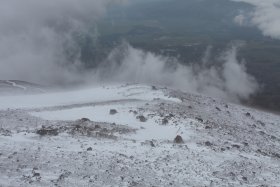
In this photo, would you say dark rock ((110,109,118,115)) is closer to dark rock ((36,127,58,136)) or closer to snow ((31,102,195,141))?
snow ((31,102,195,141))

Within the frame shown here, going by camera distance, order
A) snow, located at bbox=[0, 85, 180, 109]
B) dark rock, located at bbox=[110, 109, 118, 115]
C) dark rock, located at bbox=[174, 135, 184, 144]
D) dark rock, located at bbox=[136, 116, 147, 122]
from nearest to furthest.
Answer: dark rock, located at bbox=[174, 135, 184, 144] → dark rock, located at bbox=[136, 116, 147, 122] → dark rock, located at bbox=[110, 109, 118, 115] → snow, located at bbox=[0, 85, 180, 109]

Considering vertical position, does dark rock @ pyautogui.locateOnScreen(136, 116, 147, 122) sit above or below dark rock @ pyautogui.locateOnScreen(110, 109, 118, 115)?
below

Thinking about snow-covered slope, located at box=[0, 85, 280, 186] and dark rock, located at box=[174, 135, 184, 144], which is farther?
dark rock, located at box=[174, 135, 184, 144]

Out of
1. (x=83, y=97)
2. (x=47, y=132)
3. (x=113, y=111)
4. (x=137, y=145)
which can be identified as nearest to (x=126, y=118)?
(x=113, y=111)

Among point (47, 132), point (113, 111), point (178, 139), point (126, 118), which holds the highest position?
point (113, 111)

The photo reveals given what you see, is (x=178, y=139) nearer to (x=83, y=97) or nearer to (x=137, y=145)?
(x=137, y=145)

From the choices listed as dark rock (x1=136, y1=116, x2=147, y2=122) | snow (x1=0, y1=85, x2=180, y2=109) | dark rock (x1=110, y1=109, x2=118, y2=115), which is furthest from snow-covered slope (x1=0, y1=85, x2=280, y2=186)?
snow (x1=0, y1=85, x2=180, y2=109)

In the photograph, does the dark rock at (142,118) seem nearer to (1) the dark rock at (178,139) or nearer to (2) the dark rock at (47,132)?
(1) the dark rock at (178,139)

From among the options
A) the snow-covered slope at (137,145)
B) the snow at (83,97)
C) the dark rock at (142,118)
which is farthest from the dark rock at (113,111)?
the snow at (83,97)

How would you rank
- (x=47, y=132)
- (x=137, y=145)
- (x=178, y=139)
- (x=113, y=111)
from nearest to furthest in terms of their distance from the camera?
(x=137, y=145), (x=47, y=132), (x=178, y=139), (x=113, y=111)

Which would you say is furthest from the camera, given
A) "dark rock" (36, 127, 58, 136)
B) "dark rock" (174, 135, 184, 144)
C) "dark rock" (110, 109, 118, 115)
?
"dark rock" (110, 109, 118, 115)
